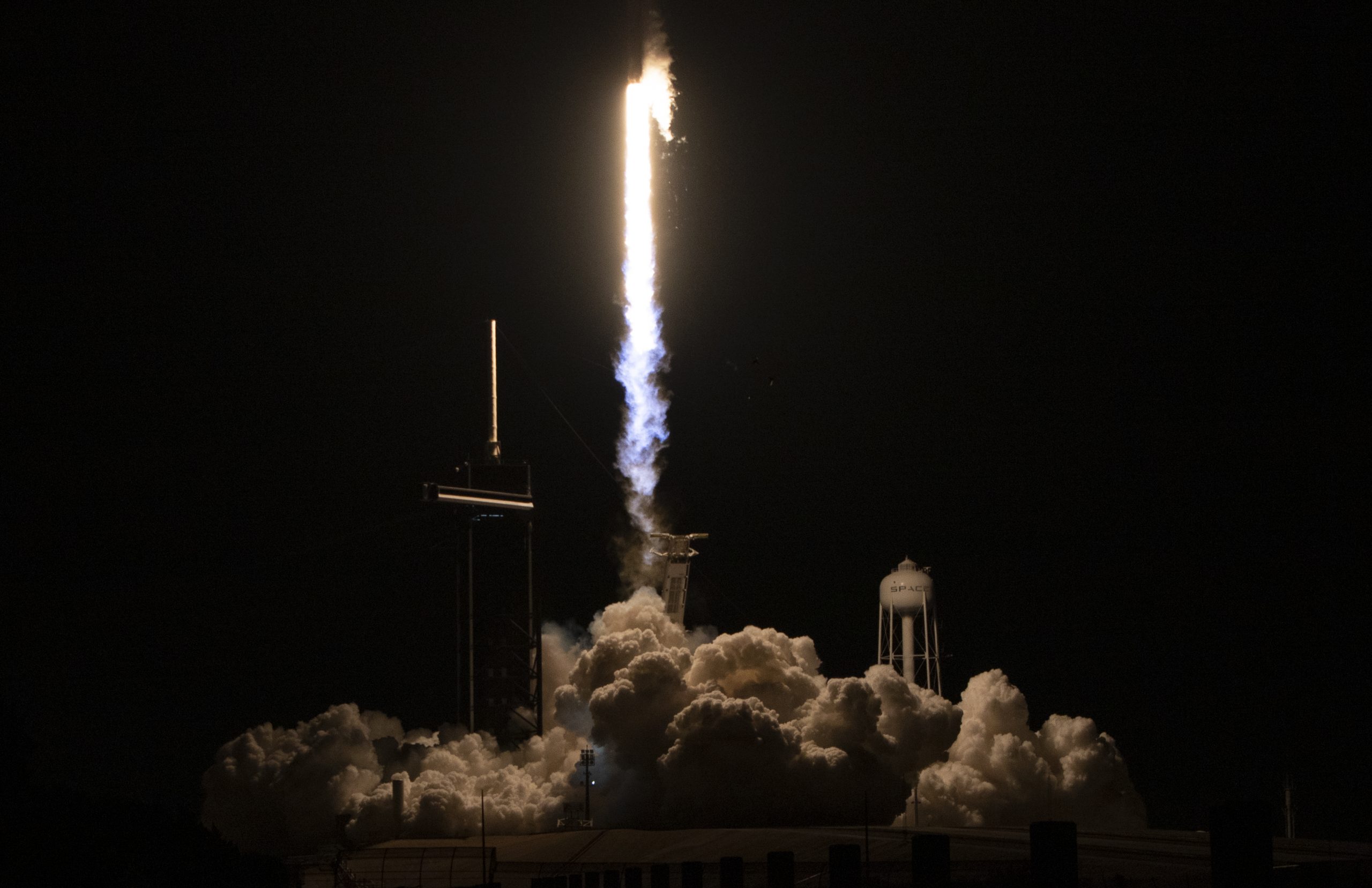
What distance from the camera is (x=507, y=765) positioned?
302ft

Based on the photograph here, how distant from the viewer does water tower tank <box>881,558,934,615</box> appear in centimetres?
9631

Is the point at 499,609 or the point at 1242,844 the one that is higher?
the point at 499,609

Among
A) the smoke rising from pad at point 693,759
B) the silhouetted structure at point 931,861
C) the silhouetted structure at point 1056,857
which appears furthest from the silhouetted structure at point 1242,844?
the smoke rising from pad at point 693,759

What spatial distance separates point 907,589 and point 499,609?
24.9 m

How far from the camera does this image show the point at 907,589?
96.4 meters

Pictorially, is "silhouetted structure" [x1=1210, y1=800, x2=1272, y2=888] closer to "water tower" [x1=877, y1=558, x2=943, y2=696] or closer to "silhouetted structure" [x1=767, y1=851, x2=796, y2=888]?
"silhouetted structure" [x1=767, y1=851, x2=796, y2=888]

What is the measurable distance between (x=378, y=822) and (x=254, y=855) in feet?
138

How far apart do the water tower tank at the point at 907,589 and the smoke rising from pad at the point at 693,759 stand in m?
6.36

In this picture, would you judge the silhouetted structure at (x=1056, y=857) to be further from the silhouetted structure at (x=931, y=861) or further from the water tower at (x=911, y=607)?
the water tower at (x=911, y=607)

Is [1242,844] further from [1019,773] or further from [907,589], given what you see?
[907,589]

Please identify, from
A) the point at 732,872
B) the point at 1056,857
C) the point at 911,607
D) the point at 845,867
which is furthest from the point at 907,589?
the point at 1056,857

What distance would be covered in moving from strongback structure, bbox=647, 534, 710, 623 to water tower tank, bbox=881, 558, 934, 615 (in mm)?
11667

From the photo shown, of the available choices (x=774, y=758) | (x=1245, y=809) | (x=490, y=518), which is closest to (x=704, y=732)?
(x=774, y=758)

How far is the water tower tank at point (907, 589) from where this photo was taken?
96.3 m
